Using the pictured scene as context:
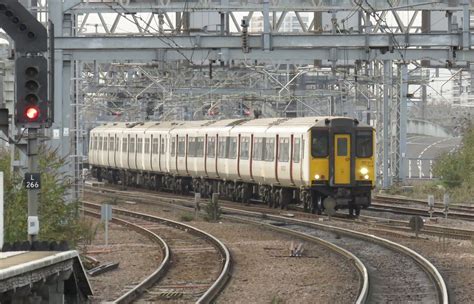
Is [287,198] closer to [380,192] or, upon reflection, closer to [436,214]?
[436,214]

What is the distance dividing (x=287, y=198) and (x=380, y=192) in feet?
34.6

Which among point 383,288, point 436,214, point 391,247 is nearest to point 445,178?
point 436,214

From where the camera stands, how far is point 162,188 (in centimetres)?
4388

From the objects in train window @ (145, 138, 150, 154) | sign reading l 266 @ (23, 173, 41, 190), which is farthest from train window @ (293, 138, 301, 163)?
sign reading l 266 @ (23, 173, 41, 190)

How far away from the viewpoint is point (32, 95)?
12.0m

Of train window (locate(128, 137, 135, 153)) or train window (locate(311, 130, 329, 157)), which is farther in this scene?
train window (locate(128, 137, 135, 153))

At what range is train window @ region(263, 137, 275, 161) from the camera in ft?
99.8

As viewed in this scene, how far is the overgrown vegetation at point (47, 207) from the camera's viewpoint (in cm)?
1482

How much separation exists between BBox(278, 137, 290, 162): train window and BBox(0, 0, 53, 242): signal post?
17.6 m

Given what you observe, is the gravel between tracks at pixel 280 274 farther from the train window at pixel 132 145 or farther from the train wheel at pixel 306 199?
the train window at pixel 132 145

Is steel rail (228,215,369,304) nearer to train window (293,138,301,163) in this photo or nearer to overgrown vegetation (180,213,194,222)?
overgrown vegetation (180,213,194,222)

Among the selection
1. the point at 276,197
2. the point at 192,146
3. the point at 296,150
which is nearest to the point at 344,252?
the point at 296,150

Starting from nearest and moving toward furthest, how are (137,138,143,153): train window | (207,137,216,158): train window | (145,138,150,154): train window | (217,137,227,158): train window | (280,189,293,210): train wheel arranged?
(280,189,293,210): train wheel → (217,137,227,158): train window → (207,137,216,158): train window → (145,138,150,154): train window → (137,138,143,153): train window

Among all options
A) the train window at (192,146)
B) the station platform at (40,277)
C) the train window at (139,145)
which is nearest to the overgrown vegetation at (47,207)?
the station platform at (40,277)
